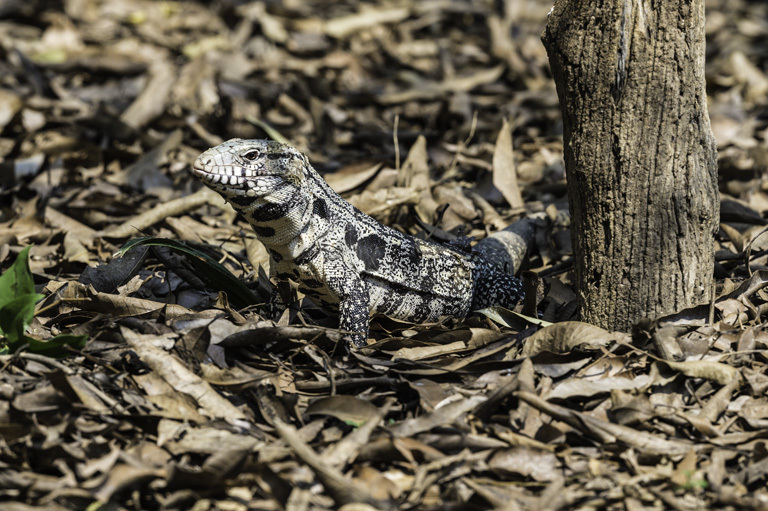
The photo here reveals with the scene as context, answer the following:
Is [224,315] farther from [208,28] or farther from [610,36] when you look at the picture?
[208,28]

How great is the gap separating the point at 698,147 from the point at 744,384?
1488 mm

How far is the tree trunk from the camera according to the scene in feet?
15.9

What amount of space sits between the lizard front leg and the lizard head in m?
0.68

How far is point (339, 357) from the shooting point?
5.23 meters

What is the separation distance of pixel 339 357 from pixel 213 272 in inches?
48.7

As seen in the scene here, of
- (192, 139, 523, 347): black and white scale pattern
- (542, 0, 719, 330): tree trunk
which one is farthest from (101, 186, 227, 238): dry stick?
(542, 0, 719, 330): tree trunk

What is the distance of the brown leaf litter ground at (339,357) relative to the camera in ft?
13.5

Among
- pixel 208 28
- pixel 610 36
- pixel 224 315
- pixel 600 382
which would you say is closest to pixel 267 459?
pixel 224 315

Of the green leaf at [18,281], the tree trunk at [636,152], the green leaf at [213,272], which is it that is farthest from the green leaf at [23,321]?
the tree trunk at [636,152]

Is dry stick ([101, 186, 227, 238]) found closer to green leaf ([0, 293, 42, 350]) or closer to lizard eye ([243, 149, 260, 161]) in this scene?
lizard eye ([243, 149, 260, 161])

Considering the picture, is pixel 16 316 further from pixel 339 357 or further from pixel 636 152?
pixel 636 152

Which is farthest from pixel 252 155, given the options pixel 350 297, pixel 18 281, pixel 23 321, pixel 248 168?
pixel 23 321

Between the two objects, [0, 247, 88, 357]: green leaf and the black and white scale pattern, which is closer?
[0, 247, 88, 357]: green leaf

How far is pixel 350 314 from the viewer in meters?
5.68
